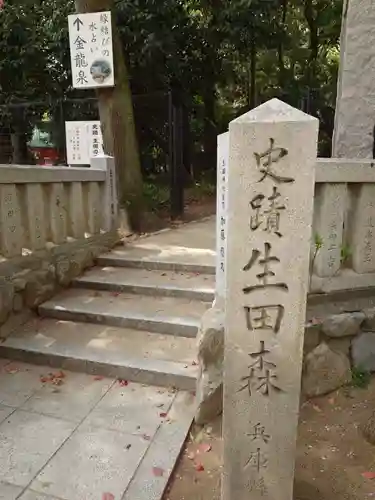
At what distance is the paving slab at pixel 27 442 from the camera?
263cm

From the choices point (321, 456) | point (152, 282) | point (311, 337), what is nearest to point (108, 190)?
point (152, 282)

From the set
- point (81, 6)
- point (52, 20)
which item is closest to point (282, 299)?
point (81, 6)

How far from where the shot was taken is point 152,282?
4.69 m

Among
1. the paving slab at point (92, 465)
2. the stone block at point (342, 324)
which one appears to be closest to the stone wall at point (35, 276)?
the paving slab at point (92, 465)

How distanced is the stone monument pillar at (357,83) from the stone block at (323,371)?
1.66 m

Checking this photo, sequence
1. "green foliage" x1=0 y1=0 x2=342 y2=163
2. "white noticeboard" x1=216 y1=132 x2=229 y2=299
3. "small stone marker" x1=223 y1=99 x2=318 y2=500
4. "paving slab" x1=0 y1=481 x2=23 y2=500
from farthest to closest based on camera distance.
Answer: "green foliage" x1=0 y1=0 x2=342 y2=163, "white noticeboard" x1=216 y1=132 x2=229 y2=299, "paving slab" x1=0 y1=481 x2=23 y2=500, "small stone marker" x1=223 y1=99 x2=318 y2=500

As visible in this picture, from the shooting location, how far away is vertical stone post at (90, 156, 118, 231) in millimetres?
5707

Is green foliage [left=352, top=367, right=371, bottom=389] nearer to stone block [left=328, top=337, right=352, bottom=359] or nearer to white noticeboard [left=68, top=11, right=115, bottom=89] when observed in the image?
stone block [left=328, top=337, right=352, bottom=359]

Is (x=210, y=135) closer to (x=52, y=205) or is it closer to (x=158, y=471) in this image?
(x=52, y=205)

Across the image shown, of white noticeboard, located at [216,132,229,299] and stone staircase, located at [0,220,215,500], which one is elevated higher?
white noticeboard, located at [216,132,229,299]

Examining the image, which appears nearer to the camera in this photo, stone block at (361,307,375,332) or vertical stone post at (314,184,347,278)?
vertical stone post at (314,184,347,278)

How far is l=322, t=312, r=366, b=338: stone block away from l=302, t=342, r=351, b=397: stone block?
128mm

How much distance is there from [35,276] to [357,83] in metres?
3.47

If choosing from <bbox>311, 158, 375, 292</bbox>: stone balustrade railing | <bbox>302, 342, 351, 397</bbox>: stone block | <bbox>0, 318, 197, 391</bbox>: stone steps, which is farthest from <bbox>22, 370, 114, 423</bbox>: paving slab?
<bbox>311, 158, 375, 292</bbox>: stone balustrade railing
